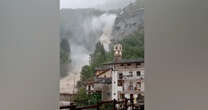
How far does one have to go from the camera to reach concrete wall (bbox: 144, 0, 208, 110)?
4.75 ft

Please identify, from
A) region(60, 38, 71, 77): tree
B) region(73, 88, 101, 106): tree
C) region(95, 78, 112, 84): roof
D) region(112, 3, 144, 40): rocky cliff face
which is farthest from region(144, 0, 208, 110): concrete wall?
region(60, 38, 71, 77): tree

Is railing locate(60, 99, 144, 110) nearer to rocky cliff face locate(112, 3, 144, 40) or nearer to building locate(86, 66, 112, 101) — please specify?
building locate(86, 66, 112, 101)

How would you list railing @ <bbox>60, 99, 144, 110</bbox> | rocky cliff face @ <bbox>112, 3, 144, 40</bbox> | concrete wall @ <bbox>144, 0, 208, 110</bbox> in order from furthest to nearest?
1. railing @ <bbox>60, 99, 144, 110</bbox>
2. rocky cliff face @ <bbox>112, 3, 144, 40</bbox>
3. concrete wall @ <bbox>144, 0, 208, 110</bbox>

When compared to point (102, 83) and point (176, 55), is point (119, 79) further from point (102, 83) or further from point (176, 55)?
point (176, 55)

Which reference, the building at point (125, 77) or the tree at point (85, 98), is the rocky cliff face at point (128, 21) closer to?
the building at point (125, 77)

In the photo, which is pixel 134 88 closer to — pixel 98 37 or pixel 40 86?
pixel 98 37

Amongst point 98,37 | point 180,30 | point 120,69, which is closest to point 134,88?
point 120,69

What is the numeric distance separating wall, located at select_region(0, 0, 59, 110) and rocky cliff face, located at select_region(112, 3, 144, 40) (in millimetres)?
971

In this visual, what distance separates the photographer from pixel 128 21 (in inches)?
115

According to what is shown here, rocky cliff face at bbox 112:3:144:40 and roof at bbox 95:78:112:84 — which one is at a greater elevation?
rocky cliff face at bbox 112:3:144:40

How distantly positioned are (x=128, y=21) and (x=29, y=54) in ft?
4.60

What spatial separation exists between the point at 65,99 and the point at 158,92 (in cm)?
178

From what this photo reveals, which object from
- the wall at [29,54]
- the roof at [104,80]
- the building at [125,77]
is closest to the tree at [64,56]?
the roof at [104,80]

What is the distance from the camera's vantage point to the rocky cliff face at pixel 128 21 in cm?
285
